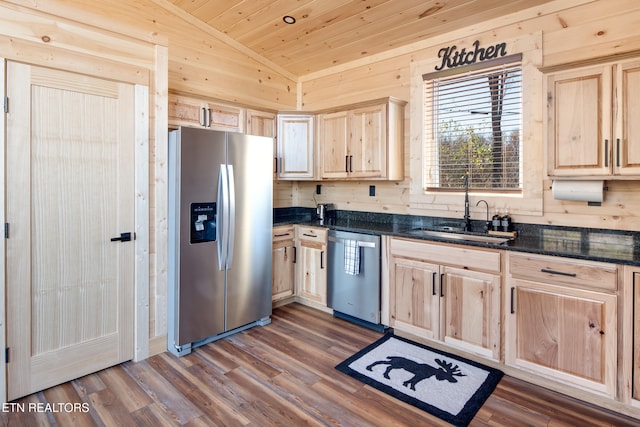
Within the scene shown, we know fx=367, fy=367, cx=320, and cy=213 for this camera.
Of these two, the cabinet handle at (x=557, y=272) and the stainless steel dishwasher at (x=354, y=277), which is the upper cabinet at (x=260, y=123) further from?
the cabinet handle at (x=557, y=272)

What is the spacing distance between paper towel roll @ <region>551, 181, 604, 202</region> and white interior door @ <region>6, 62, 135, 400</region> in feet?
10.2

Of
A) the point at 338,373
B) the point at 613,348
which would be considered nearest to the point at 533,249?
the point at 613,348

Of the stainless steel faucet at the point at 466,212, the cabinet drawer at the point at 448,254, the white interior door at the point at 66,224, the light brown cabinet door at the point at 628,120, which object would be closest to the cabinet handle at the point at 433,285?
the cabinet drawer at the point at 448,254

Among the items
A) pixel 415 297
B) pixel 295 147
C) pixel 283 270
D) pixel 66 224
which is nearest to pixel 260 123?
pixel 295 147

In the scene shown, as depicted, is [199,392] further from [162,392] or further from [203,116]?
[203,116]

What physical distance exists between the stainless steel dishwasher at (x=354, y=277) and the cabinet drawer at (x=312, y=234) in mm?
97

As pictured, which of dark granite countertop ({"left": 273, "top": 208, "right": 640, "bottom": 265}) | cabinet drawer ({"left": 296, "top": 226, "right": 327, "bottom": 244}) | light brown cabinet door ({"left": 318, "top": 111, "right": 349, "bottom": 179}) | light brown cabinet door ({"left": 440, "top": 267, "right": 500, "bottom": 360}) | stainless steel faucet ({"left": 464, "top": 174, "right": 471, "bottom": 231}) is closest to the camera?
dark granite countertop ({"left": 273, "top": 208, "right": 640, "bottom": 265})

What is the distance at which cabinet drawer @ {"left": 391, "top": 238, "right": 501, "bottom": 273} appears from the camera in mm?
2612

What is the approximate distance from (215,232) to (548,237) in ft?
8.70

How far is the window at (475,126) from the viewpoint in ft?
10.1

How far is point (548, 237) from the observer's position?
9.34 feet

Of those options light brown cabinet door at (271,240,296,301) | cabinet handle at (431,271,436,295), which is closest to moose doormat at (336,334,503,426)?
cabinet handle at (431,271,436,295)

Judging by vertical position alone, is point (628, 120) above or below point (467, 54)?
below

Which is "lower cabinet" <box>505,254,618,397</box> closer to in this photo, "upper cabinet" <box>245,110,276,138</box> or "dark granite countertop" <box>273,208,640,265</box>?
"dark granite countertop" <box>273,208,640,265</box>
